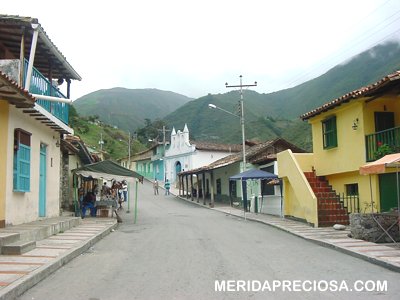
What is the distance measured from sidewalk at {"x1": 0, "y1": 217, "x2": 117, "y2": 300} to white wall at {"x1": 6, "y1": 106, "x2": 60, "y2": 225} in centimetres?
86

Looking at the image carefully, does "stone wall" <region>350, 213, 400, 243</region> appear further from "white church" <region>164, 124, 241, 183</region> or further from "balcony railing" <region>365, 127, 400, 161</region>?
"white church" <region>164, 124, 241, 183</region>

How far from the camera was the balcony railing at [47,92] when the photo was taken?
1350 centimetres

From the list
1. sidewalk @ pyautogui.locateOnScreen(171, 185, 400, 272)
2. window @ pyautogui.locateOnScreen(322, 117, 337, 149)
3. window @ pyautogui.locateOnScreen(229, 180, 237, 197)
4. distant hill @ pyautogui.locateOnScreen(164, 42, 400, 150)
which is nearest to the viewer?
sidewalk @ pyautogui.locateOnScreen(171, 185, 400, 272)

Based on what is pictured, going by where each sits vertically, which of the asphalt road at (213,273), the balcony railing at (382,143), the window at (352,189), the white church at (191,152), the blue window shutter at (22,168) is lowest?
the asphalt road at (213,273)

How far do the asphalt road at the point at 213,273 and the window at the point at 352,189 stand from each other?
15.3ft

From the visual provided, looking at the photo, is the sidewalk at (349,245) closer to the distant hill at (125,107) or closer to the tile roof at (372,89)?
the tile roof at (372,89)

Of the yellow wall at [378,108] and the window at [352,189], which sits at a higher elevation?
the yellow wall at [378,108]

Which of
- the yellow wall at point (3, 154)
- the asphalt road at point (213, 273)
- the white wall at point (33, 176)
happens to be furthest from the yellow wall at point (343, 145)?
the yellow wall at point (3, 154)

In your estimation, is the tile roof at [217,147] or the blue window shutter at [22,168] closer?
the blue window shutter at [22,168]

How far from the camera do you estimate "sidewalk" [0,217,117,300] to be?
7043mm

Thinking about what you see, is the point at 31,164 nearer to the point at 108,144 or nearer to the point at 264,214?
the point at 264,214

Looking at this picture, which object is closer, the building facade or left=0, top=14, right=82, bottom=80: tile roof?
the building facade

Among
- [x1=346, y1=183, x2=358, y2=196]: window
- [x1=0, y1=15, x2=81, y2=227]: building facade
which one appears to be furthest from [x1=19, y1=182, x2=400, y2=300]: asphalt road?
[x1=346, y1=183, x2=358, y2=196]: window

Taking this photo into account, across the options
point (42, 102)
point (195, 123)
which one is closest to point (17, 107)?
point (42, 102)
